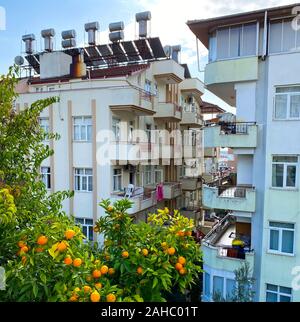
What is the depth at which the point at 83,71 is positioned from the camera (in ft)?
22.5

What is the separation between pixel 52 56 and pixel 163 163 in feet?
14.6

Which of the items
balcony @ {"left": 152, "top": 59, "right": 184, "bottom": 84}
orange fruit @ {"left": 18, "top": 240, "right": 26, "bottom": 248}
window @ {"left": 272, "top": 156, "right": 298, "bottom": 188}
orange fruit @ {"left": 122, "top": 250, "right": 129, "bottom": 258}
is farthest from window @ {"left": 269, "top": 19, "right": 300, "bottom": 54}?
orange fruit @ {"left": 18, "top": 240, "right": 26, "bottom": 248}

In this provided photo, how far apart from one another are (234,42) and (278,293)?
404 cm

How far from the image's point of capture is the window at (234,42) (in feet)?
13.1

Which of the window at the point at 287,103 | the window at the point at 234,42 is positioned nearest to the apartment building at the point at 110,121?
the window at the point at 234,42

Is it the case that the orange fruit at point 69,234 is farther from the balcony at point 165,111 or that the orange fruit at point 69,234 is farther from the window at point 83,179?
the balcony at point 165,111

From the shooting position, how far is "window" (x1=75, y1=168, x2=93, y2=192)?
6023 mm

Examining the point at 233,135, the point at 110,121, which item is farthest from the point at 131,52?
the point at 233,135

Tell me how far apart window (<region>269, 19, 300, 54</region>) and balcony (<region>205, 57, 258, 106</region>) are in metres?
0.33

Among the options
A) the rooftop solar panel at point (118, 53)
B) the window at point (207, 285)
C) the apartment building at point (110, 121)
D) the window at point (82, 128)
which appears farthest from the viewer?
the rooftop solar panel at point (118, 53)

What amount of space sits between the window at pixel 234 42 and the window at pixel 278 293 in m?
3.67

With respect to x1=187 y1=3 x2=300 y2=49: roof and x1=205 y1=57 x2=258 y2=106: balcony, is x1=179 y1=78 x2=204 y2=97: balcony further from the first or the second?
x1=205 y1=57 x2=258 y2=106: balcony
